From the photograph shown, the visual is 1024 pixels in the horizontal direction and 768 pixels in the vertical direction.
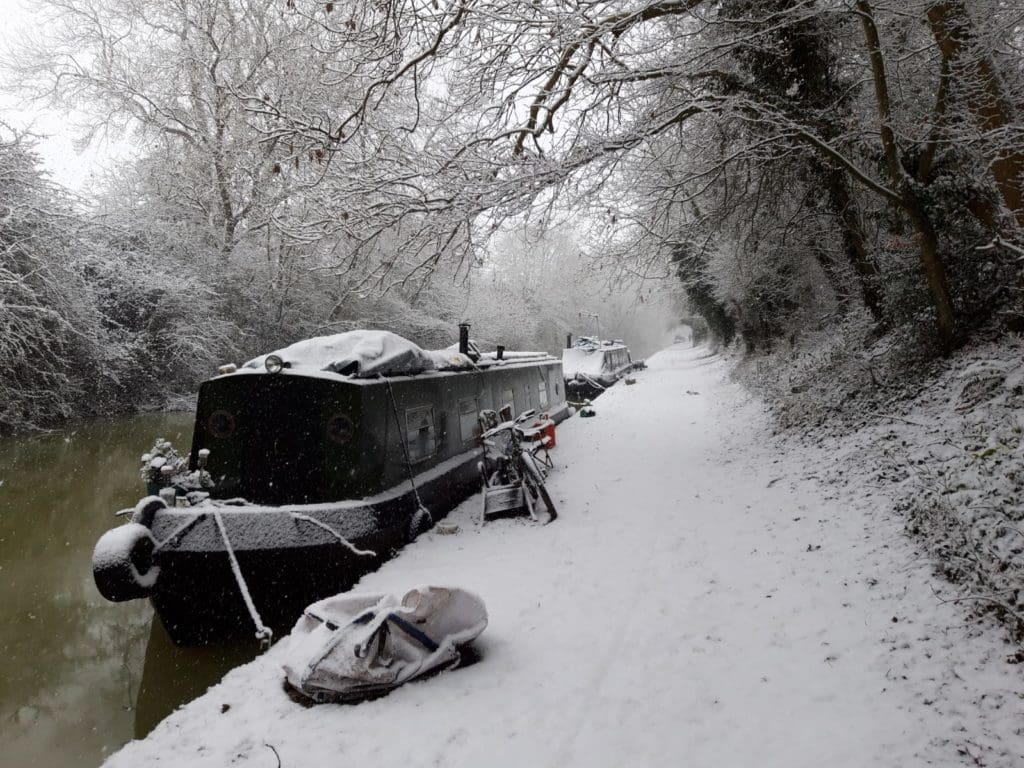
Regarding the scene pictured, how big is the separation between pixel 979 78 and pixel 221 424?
8566mm

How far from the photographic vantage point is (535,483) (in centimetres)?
614

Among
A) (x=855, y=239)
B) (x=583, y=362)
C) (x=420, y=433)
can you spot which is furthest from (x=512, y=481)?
(x=583, y=362)

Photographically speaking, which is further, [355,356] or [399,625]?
[355,356]

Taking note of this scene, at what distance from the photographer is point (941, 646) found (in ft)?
8.93

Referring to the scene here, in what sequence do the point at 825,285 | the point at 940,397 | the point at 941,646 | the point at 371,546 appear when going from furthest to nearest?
the point at 825,285, the point at 940,397, the point at 371,546, the point at 941,646

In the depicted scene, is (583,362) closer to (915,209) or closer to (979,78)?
(915,209)

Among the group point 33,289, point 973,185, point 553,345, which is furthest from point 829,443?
point 553,345

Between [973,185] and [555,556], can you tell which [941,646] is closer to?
[555,556]

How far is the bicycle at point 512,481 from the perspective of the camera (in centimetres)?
608

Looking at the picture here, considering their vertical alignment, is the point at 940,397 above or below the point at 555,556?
above

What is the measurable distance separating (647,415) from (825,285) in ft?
16.0

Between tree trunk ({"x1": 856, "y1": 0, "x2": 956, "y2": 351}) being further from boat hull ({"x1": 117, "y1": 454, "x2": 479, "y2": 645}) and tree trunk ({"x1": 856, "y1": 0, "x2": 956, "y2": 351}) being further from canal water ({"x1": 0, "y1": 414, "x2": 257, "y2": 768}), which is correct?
canal water ({"x1": 0, "y1": 414, "x2": 257, "y2": 768})

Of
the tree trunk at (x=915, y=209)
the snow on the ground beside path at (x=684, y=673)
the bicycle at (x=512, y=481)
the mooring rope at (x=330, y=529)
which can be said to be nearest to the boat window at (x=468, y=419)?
the bicycle at (x=512, y=481)

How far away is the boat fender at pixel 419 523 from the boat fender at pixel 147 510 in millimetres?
2183
